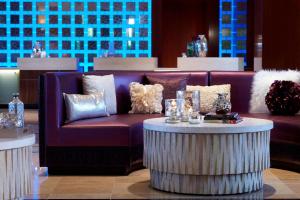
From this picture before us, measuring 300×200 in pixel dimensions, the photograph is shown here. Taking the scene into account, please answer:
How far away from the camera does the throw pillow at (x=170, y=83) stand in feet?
18.7

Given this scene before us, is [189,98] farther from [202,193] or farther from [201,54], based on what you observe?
[201,54]

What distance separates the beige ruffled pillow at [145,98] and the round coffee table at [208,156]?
1524mm

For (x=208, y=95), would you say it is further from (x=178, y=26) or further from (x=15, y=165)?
(x=178, y=26)

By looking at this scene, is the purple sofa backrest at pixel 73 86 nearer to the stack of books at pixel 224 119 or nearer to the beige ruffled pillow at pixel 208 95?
the beige ruffled pillow at pixel 208 95

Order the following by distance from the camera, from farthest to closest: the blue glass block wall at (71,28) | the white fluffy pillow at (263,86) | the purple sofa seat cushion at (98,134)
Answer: the blue glass block wall at (71,28)
the white fluffy pillow at (263,86)
the purple sofa seat cushion at (98,134)

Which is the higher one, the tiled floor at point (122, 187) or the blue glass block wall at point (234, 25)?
the blue glass block wall at point (234, 25)

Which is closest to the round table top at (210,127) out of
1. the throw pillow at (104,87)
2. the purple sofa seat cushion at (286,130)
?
the purple sofa seat cushion at (286,130)

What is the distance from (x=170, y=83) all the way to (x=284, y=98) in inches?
46.2

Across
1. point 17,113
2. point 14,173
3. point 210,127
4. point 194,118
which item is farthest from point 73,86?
point 14,173

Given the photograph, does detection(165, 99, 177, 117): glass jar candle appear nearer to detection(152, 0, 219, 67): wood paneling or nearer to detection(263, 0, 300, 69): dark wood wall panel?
detection(263, 0, 300, 69): dark wood wall panel

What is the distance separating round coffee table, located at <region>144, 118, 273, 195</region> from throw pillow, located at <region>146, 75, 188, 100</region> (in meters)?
1.72

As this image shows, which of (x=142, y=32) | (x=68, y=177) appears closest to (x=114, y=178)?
(x=68, y=177)

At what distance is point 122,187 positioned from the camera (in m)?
4.16

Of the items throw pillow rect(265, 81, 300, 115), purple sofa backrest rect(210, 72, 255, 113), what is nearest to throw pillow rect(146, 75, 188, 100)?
purple sofa backrest rect(210, 72, 255, 113)
